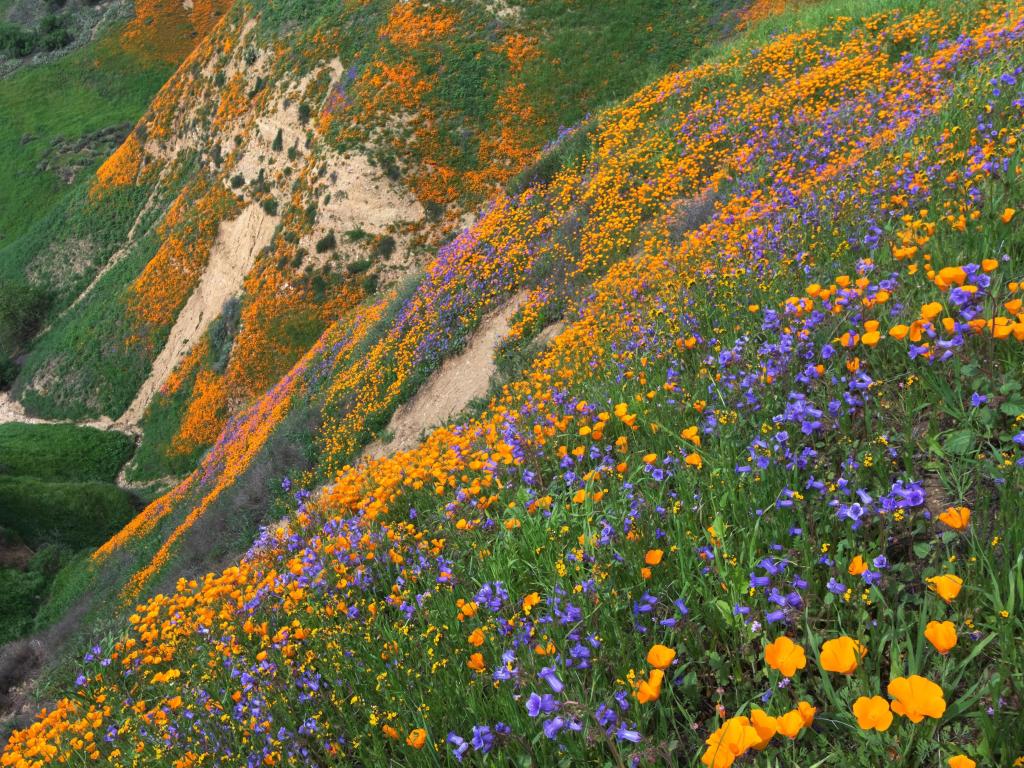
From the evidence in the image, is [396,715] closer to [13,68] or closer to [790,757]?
[790,757]

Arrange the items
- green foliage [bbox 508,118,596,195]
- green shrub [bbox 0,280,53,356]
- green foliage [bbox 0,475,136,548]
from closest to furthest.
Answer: green foliage [bbox 508,118,596,195]
green foliage [bbox 0,475,136,548]
green shrub [bbox 0,280,53,356]

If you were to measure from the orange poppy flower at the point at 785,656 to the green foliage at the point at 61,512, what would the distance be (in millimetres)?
31611

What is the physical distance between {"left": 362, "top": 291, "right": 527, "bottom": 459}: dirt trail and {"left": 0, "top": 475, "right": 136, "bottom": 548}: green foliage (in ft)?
70.2

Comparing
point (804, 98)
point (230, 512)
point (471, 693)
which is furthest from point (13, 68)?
point (471, 693)

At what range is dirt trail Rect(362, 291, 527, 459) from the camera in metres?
11.7

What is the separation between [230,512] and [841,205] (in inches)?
528

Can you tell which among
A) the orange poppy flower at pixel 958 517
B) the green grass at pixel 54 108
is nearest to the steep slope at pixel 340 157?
the orange poppy flower at pixel 958 517

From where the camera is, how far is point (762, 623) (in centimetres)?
238

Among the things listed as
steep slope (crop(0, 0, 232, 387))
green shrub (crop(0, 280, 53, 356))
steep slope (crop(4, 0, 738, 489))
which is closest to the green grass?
steep slope (crop(0, 0, 232, 387))

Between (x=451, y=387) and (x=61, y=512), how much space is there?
24111 mm

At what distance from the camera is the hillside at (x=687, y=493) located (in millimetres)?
2166

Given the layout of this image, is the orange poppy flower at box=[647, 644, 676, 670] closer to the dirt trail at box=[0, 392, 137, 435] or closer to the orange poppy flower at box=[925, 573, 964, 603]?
the orange poppy flower at box=[925, 573, 964, 603]

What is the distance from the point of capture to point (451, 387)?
40.9ft

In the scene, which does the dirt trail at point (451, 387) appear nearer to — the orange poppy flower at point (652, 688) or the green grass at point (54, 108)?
the orange poppy flower at point (652, 688)
